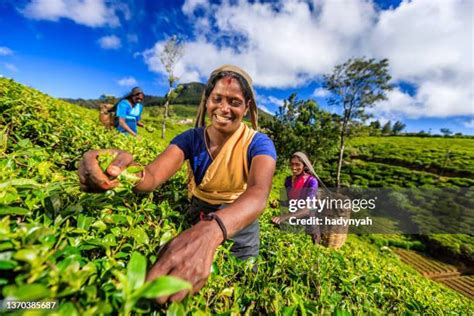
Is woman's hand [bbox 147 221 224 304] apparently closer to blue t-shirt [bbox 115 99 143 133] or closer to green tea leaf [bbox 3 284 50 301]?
green tea leaf [bbox 3 284 50 301]

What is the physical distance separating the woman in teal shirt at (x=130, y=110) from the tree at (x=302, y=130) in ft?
43.9

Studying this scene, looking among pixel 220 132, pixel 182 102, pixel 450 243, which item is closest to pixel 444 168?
pixel 450 243

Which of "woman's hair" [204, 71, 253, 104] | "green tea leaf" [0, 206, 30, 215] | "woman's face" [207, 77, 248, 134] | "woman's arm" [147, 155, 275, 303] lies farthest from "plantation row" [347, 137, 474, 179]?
"green tea leaf" [0, 206, 30, 215]

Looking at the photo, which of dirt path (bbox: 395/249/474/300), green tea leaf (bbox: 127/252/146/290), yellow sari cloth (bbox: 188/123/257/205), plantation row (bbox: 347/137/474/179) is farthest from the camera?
plantation row (bbox: 347/137/474/179)

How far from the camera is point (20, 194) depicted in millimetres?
908

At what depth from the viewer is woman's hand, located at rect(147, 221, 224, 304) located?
72cm

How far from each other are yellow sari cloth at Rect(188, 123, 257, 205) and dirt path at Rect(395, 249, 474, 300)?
57.2ft

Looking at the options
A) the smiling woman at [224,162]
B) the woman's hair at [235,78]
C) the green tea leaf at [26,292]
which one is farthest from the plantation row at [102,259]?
the woman's hair at [235,78]

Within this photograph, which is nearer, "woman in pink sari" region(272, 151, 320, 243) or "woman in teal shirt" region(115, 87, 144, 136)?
"woman in pink sari" region(272, 151, 320, 243)

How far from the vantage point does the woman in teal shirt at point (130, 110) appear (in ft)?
17.6

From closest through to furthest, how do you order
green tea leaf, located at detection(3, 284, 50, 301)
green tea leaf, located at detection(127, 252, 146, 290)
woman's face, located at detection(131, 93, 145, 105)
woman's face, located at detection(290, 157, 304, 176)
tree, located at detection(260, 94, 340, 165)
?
green tea leaf, located at detection(3, 284, 50, 301), green tea leaf, located at detection(127, 252, 146, 290), woman's face, located at detection(290, 157, 304, 176), woman's face, located at detection(131, 93, 145, 105), tree, located at detection(260, 94, 340, 165)

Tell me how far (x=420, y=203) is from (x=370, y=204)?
6.14m

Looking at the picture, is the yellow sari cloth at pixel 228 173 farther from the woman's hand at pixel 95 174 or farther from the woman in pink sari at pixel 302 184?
the woman in pink sari at pixel 302 184

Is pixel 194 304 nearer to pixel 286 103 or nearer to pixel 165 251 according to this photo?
pixel 165 251
